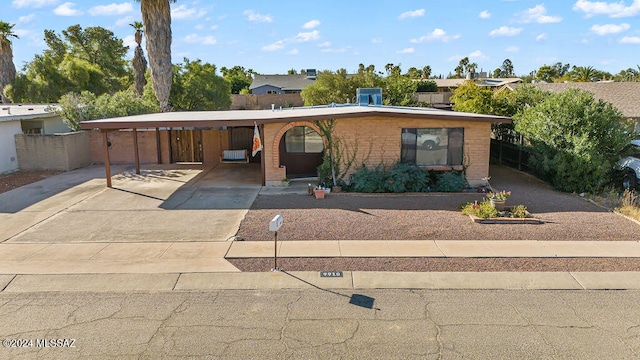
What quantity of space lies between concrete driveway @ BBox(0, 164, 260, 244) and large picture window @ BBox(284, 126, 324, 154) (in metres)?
2.03

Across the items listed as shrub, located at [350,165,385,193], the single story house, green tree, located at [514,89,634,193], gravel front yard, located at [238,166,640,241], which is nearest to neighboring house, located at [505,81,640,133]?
green tree, located at [514,89,634,193]

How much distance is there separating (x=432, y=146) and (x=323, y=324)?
1063 centimetres

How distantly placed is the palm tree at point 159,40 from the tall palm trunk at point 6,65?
19179 millimetres

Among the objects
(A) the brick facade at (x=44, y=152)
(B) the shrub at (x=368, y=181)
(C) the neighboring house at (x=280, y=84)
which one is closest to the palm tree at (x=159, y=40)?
(A) the brick facade at (x=44, y=152)

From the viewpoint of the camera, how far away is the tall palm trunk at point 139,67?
107 ft

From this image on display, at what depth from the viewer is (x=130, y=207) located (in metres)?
14.2

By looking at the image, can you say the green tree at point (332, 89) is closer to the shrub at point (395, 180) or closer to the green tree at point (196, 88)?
the green tree at point (196, 88)

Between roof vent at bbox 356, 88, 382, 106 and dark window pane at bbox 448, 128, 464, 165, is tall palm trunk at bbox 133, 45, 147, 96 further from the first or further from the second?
dark window pane at bbox 448, 128, 464, 165

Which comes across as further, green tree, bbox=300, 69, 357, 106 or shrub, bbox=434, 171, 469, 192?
green tree, bbox=300, 69, 357, 106

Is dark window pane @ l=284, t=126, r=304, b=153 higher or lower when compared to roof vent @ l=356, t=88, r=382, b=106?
lower

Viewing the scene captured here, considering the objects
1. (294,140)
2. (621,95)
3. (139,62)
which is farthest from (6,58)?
(621,95)

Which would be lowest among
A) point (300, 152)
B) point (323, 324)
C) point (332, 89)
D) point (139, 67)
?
point (323, 324)

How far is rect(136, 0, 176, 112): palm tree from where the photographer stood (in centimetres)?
2561

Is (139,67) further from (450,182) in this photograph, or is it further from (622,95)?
(622,95)
